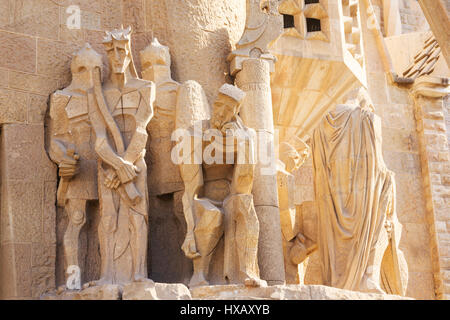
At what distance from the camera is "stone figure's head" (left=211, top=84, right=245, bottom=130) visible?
305 inches

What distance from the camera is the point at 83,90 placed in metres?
8.25

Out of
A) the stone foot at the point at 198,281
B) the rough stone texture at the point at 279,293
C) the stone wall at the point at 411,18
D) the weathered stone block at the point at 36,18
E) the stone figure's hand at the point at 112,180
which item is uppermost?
the stone wall at the point at 411,18

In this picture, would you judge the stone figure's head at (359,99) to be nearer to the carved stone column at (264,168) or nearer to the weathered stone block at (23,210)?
the carved stone column at (264,168)

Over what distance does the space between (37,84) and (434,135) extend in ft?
16.9

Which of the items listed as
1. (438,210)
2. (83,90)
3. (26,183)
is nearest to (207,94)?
(83,90)

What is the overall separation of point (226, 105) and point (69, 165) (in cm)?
136

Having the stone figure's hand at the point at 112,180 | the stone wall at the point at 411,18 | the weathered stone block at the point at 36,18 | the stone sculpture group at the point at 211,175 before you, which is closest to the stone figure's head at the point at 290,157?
the stone sculpture group at the point at 211,175

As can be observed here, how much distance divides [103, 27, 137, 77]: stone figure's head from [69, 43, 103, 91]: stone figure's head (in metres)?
0.17

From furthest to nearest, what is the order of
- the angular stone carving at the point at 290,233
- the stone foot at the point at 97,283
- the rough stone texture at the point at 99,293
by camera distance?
the angular stone carving at the point at 290,233 → the stone foot at the point at 97,283 → the rough stone texture at the point at 99,293

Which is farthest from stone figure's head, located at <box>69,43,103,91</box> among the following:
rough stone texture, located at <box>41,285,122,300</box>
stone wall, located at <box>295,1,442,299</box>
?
stone wall, located at <box>295,1,442,299</box>

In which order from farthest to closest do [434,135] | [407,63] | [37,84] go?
[407,63], [434,135], [37,84]

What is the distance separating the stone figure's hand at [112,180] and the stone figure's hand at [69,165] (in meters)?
0.29

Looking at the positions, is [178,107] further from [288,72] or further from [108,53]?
[288,72]

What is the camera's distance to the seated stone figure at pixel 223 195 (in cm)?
762
